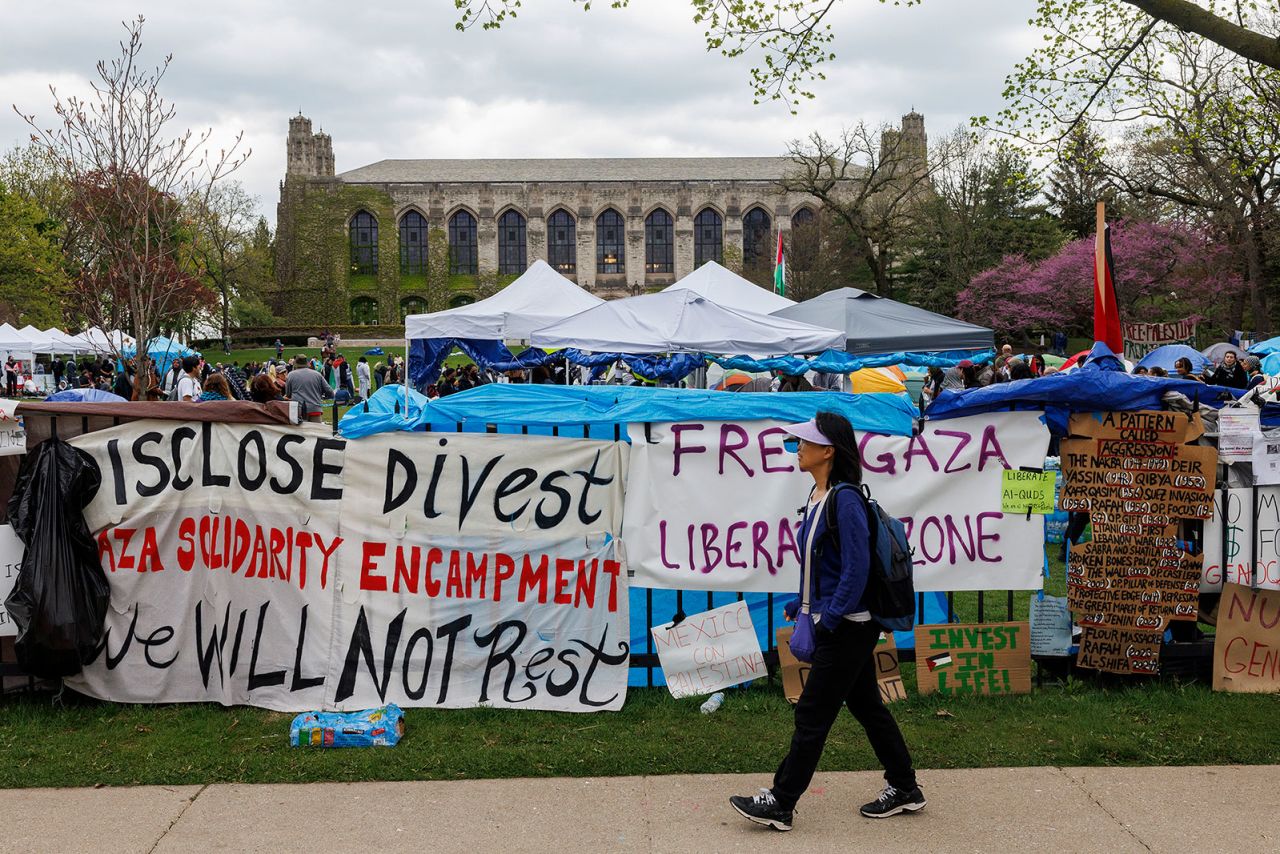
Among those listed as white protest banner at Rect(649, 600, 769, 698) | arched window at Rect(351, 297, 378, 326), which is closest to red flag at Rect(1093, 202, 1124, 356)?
white protest banner at Rect(649, 600, 769, 698)

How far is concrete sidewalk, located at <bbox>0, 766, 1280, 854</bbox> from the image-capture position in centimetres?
394

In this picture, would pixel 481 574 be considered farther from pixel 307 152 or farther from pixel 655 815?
pixel 307 152

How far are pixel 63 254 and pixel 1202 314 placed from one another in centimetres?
4283

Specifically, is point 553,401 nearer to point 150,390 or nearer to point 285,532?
point 285,532

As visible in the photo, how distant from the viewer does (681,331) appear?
12227 mm

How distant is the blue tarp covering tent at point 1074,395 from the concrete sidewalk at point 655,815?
6.10ft

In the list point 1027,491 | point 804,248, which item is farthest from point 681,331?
point 804,248

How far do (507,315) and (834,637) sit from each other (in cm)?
1051

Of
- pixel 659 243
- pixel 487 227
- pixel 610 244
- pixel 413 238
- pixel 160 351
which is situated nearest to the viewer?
pixel 160 351

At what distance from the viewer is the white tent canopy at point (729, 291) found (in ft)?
57.0

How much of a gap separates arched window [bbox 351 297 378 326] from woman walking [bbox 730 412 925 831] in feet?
235

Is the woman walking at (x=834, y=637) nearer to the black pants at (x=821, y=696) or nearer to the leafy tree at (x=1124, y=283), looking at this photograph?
the black pants at (x=821, y=696)

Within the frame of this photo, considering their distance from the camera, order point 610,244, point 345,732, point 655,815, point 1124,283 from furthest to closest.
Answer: point 610,244 → point 1124,283 → point 345,732 → point 655,815

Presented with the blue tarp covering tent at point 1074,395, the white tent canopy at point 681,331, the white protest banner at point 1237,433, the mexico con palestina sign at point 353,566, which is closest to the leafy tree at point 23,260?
the white tent canopy at point 681,331
